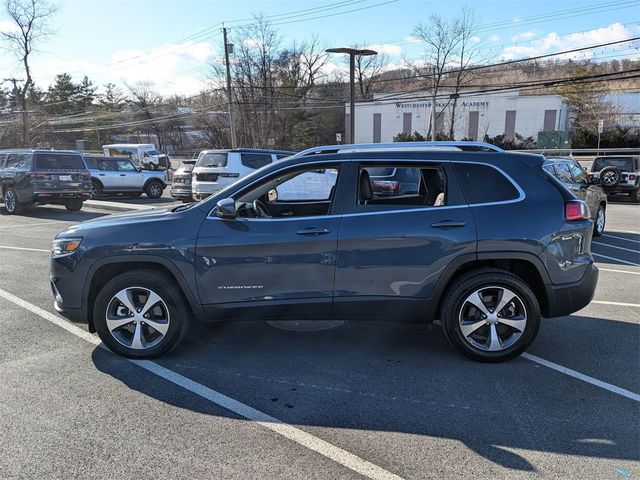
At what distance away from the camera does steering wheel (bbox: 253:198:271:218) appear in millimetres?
4321

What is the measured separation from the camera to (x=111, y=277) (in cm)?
427

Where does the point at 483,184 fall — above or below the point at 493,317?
above

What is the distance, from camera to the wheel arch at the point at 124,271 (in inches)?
159

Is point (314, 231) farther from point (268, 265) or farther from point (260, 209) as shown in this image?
point (260, 209)

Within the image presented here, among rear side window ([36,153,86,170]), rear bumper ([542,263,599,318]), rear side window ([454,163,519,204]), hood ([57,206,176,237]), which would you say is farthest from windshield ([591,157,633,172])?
hood ([57,206,176,237])

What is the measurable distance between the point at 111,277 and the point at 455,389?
299cm

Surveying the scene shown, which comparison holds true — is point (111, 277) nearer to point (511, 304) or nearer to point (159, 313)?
point (159, 313)

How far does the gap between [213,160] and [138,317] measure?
1092 centimetres

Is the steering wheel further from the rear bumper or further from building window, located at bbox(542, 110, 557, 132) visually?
building window, located at bbox(542, 110, 557, 132)

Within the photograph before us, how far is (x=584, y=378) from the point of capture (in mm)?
3871

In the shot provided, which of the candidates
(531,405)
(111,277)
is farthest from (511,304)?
(111,277)

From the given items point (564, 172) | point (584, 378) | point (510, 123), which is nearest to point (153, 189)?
point (564, 172)

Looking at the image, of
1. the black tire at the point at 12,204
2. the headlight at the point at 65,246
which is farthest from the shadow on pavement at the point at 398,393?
the black tire at the point at 12,204

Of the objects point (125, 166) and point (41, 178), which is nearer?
point (41, 178)
